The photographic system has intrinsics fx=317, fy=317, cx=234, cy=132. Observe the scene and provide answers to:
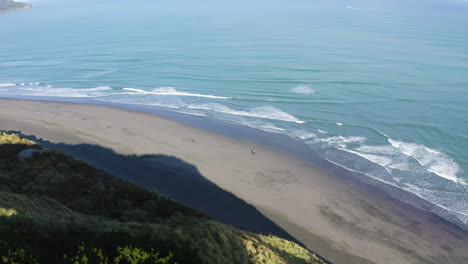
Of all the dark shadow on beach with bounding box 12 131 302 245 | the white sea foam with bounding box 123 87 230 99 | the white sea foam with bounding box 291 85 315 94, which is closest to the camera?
the dark shadow on beach with bounding box 12 131 302 245

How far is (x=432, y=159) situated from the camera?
25594 millimetres

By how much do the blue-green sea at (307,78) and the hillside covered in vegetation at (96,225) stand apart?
15.0 meters

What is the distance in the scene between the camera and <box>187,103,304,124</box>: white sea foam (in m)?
34.2

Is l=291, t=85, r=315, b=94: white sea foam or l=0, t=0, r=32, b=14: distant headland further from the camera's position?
l=0, t=0, r=32, b=14: distant headland

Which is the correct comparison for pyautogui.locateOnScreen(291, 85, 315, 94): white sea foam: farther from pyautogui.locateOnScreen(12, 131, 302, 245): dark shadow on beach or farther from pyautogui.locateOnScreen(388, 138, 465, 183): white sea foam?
pyautogui.locateOnScreen(12, 131, 302, 245): dark shadow on beach

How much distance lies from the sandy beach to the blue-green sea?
10.4 ft

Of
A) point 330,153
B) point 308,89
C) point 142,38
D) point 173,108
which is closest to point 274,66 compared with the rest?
point 308,89

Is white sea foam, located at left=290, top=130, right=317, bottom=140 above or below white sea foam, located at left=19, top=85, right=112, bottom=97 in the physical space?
below

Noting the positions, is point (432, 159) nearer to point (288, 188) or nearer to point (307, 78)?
point (288, 188)

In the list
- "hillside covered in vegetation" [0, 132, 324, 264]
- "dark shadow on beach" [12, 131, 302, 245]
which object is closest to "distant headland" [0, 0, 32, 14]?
"dark shadow on beach" [12, 131, 302, 245]

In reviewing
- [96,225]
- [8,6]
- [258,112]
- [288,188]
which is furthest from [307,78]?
[8,6]

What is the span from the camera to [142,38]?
72.6m

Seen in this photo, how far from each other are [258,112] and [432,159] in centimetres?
1735

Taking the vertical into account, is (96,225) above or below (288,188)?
above
